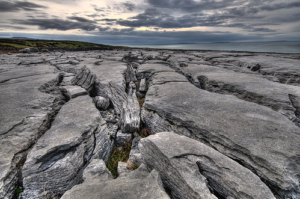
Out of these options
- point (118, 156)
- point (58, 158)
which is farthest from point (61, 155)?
point (118, 156)

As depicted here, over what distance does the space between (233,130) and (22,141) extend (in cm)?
567

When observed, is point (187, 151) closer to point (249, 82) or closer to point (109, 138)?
point (109, 138)

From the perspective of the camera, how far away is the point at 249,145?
3.17m

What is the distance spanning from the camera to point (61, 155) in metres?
3.38

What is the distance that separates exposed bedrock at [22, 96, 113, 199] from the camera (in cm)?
309

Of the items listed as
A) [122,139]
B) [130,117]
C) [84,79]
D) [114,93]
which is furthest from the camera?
[84,79]

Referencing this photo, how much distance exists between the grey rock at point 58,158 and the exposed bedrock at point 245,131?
106 inches

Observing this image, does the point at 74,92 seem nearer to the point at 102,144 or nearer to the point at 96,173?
the point at 102,144

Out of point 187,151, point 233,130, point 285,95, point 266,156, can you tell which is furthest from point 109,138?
point 285,95

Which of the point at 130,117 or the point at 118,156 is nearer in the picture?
the point at 118,156

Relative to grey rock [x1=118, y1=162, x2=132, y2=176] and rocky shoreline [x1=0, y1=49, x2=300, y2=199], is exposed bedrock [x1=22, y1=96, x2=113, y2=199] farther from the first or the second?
grey rock [x1=118, y1=162, x2=132, y2=176]

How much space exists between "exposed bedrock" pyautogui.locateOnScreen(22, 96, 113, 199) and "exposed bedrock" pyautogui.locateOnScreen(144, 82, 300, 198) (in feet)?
8.06

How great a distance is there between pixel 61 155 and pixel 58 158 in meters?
0.08

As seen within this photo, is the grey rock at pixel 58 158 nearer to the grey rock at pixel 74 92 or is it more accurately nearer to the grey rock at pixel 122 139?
the grey rock at pixel 122 139
